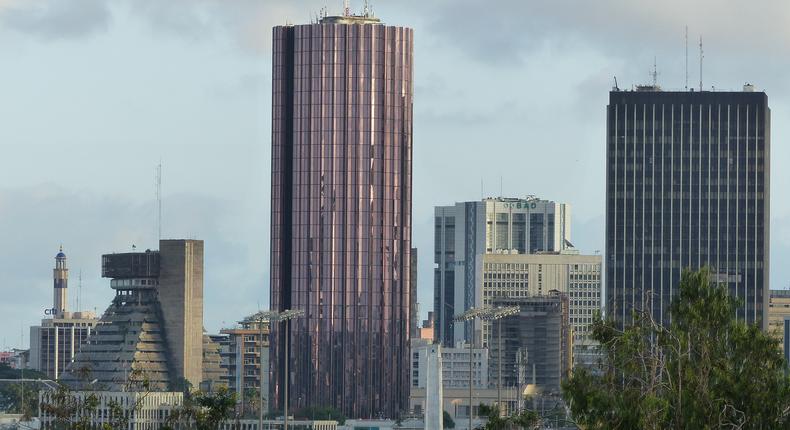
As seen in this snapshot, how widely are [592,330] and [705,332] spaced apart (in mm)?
7495

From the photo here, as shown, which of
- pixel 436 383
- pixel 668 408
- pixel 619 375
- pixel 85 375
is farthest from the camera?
pixel 85 375

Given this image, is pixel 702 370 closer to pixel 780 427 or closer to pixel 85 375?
pixel 780 427

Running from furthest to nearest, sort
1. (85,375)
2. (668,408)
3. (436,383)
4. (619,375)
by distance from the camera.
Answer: (85,375) → (436,383) → (619,375) → (668,408)

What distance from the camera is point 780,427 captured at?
14175 cm

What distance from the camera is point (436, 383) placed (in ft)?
562

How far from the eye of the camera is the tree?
469 ft

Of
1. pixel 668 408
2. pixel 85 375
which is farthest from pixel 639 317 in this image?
pixel 85 375

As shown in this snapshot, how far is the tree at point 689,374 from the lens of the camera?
14288 centimetres

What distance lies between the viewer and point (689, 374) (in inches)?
5743

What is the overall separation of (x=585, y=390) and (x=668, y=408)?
28.7 ft

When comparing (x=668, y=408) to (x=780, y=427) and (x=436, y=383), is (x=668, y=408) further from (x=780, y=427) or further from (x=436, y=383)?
(x=436, y=383)

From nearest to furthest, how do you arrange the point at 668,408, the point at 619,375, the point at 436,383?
1. the point at 668,408
2. the point at 619,375
3. the point at 436,383

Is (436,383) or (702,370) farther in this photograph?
(436,383)

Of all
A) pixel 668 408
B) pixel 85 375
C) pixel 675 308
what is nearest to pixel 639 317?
pixel 675 308
